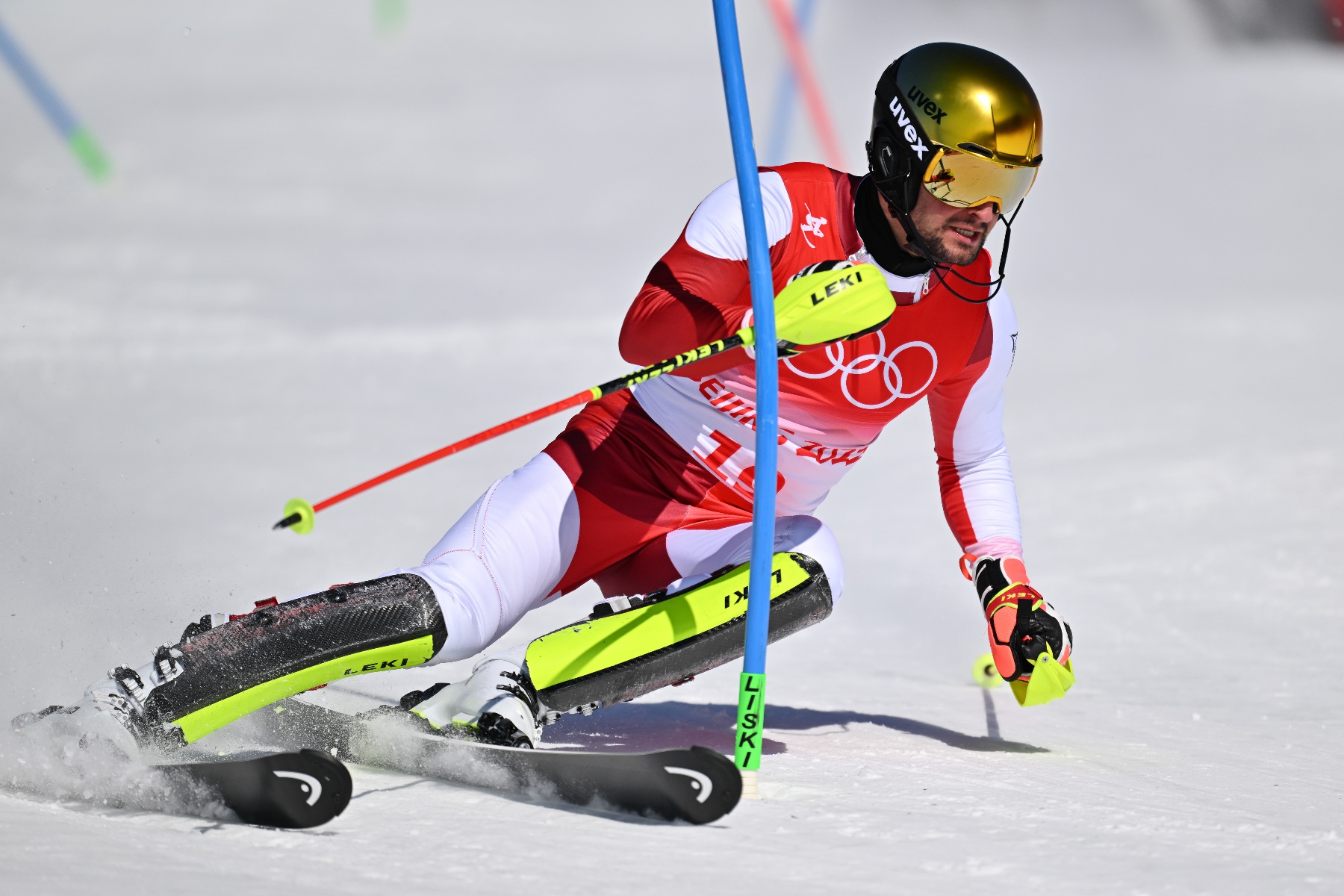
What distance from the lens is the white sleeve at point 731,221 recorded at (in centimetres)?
269

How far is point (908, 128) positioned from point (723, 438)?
29.3 inches

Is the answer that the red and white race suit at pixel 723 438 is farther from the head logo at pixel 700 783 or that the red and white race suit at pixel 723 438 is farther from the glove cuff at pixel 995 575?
the head logo at pixel 700 783

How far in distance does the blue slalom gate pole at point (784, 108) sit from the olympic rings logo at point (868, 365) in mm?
9287

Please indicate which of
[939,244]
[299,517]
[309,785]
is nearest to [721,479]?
[939,244]

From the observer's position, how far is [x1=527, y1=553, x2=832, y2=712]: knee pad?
8.70ft

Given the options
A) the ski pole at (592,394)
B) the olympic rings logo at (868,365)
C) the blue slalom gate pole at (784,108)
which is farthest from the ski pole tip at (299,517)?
the blue slalom gate pole at (784,108)

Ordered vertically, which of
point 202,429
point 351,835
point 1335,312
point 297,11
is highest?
point 297,11

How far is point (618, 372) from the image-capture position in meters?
7.66

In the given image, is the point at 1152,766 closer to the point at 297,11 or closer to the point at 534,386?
the point at 534,386

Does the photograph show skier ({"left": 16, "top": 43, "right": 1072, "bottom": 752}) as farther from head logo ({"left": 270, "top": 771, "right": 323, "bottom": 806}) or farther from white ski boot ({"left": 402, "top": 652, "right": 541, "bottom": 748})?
head logo ({"left": 270, "top": 771, "right": 323, "bottom": 806})

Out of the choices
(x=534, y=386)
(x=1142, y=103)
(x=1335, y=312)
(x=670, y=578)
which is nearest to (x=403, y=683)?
(x=670, y=578)

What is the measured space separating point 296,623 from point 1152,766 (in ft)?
5.85

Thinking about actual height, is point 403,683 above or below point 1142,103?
below

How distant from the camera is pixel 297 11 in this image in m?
16.2
